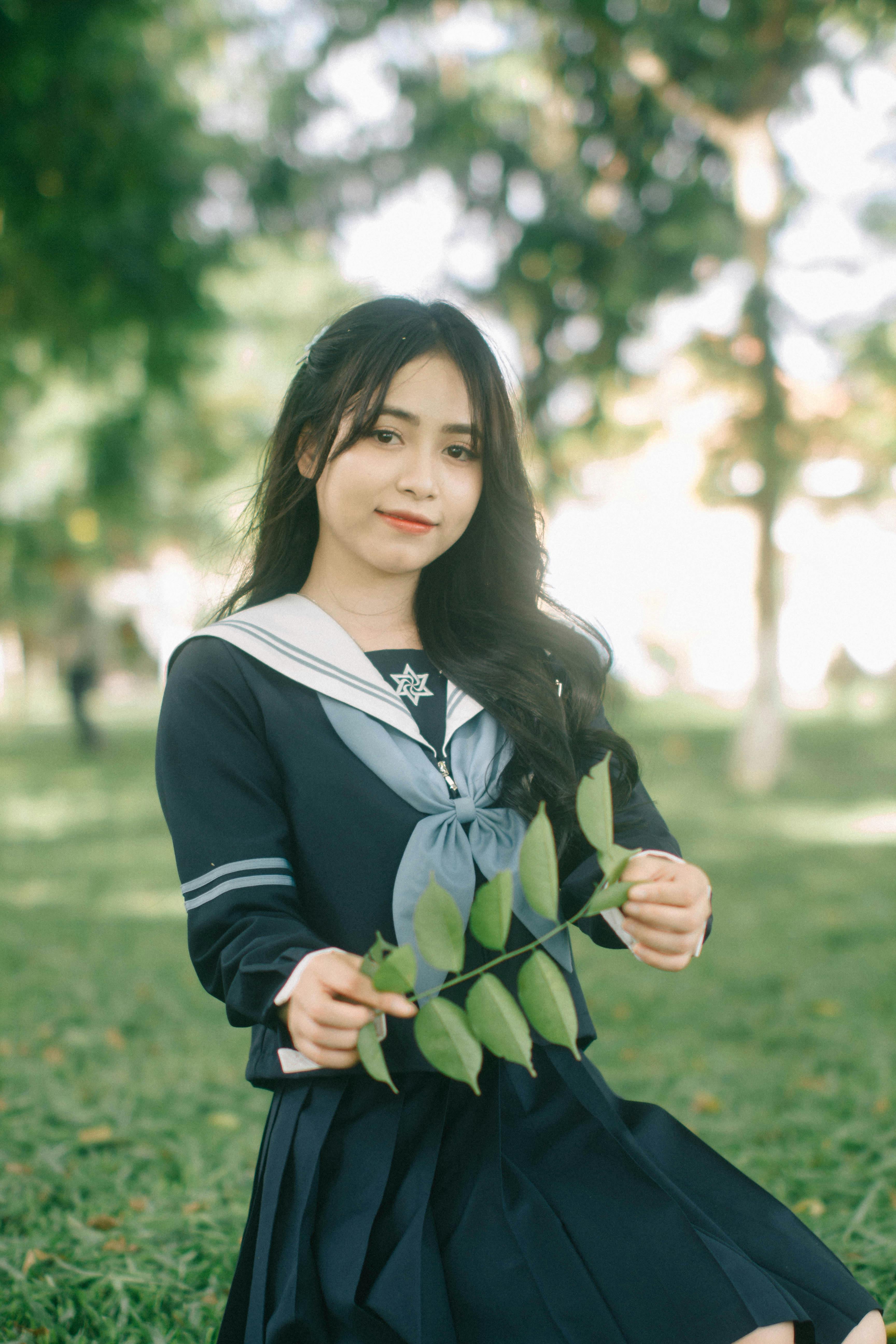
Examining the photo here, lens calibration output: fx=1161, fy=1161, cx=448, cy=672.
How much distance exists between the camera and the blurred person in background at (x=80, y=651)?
12.8m

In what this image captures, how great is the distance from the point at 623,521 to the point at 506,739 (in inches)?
701

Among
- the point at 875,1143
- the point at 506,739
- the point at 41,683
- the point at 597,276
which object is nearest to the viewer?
the point at 506,739

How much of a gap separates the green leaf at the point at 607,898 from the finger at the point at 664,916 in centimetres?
9

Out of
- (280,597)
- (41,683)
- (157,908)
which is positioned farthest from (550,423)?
(41,683)

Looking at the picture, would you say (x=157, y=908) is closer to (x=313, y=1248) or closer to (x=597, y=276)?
(x=313, y=1248)

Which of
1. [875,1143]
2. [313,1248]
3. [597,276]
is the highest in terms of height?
[597,276]

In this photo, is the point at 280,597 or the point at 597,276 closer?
the point at 280,597

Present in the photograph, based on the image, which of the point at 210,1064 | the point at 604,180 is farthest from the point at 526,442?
the point at 604,180

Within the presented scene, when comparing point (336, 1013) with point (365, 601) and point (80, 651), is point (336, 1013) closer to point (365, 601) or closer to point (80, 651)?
point (365, 601)

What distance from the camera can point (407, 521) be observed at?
176cm

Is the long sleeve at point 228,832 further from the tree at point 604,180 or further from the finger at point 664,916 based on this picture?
the tree at point 604,180

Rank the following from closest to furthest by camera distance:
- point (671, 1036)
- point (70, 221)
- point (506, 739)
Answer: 1. point (506, 739)
2. point (671, 1036)
3. point (70, 221)

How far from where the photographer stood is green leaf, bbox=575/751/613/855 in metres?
1.31

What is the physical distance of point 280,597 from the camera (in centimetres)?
187
